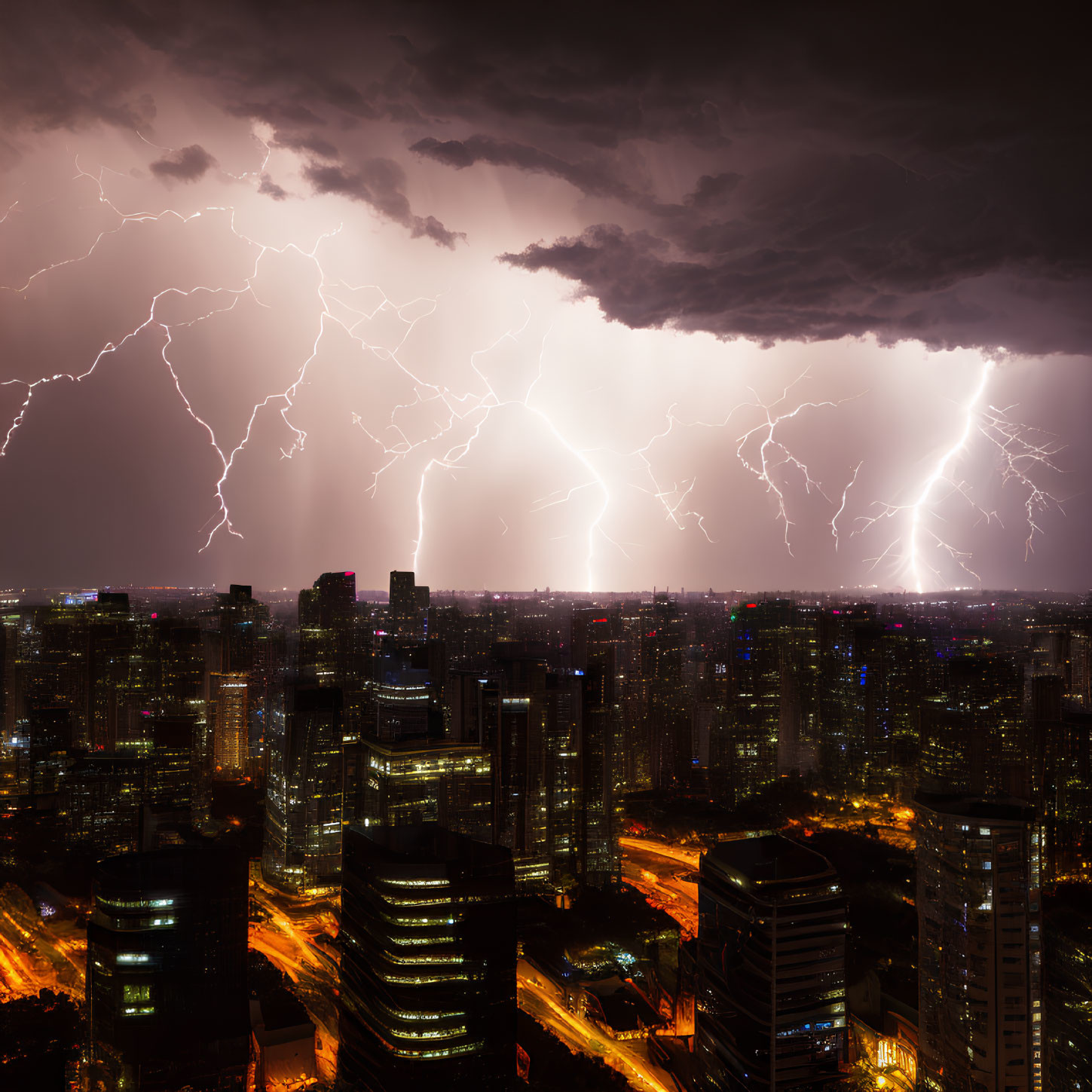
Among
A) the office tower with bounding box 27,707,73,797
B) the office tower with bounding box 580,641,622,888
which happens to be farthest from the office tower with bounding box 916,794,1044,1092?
the office tower with bounding box 27,707,73,797

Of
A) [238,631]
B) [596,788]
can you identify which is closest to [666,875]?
[596,788]

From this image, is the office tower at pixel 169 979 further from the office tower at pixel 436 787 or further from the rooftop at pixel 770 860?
the office tower at pixel 436 787

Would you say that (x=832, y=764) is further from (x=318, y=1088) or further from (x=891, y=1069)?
(x=318, y=1088)

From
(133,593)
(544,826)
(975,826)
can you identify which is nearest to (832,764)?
(544,826)

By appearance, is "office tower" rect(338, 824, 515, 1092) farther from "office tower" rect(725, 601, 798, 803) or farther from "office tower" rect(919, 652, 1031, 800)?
"office tower" rect(725, 601, 798, 803)

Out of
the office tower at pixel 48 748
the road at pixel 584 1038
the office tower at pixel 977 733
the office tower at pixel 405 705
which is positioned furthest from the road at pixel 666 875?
the office tower at pixel 48 748

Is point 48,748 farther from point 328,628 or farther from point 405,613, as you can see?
point 405,613
